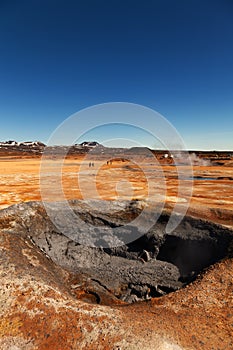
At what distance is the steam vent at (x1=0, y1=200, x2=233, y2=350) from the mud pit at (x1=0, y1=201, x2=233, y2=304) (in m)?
0.03

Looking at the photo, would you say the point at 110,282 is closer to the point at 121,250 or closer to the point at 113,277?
the point at 113,277

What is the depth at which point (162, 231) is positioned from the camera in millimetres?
8086

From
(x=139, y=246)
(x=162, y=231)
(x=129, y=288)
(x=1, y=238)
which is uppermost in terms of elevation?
(x=1, y=238)

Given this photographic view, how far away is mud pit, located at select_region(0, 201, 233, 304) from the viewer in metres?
6.78

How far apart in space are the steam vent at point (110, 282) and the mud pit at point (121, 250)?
32mm

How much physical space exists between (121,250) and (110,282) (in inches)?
54.2

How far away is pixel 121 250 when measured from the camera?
8547mm

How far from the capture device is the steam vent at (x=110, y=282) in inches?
129

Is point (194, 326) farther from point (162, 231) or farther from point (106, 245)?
point (106, 245)

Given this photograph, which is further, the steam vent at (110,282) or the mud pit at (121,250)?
the mud pit at (121,250)

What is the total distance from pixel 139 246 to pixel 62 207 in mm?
3012

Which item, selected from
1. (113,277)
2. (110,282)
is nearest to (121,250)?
(113,277)

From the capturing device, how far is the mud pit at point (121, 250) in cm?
678

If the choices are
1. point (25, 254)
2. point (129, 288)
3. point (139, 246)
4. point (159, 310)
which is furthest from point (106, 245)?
point (159, 310)
